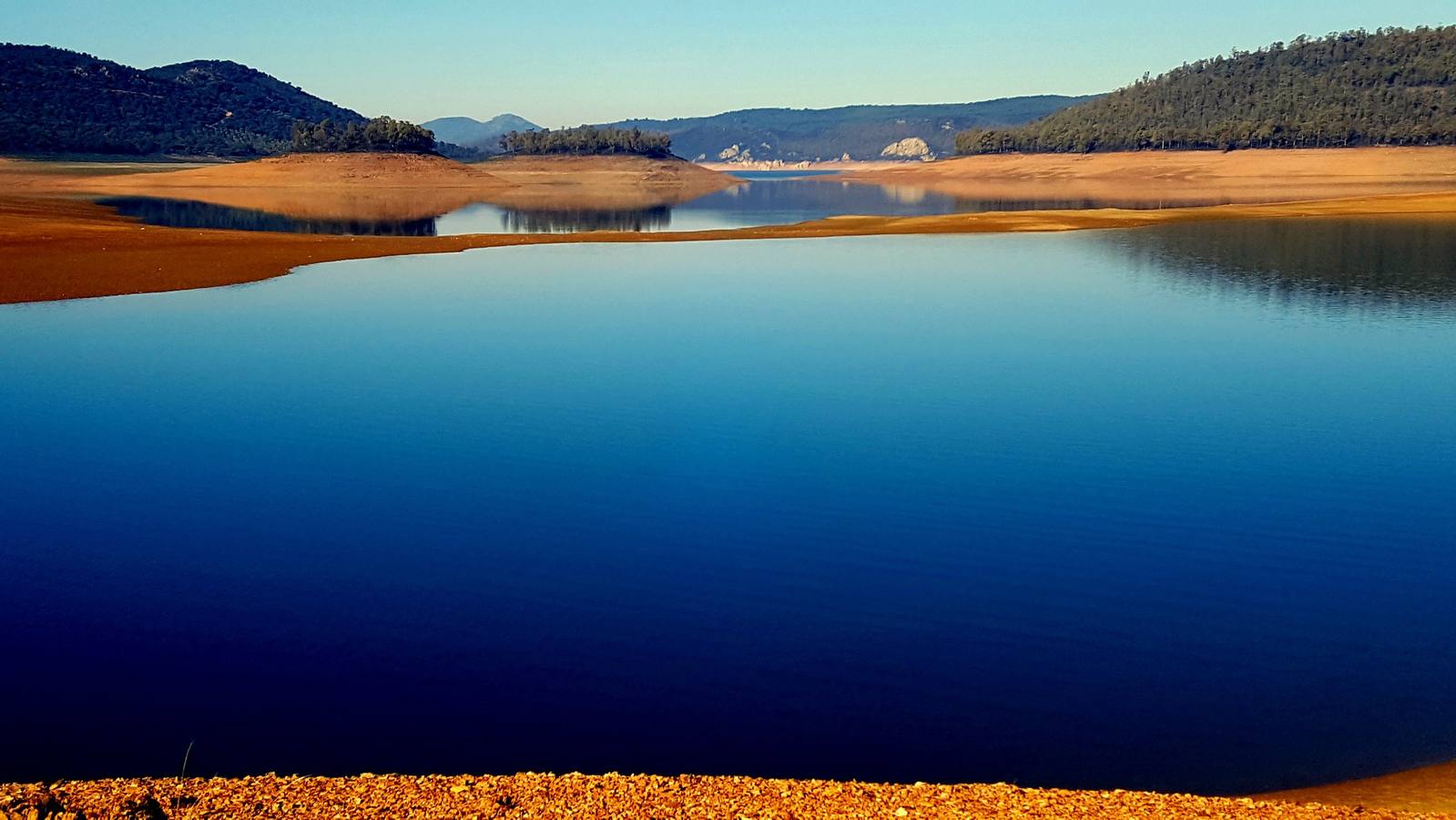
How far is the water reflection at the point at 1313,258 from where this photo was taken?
115 feet

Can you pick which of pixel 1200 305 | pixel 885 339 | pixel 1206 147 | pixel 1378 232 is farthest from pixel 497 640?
pixel 1206 147

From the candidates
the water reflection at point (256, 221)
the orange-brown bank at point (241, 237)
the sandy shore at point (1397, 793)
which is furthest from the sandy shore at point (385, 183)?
the sandy shore at point (1397, 793)

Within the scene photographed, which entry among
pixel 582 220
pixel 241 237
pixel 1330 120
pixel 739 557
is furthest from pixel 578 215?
pixel 1330 120

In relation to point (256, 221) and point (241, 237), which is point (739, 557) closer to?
point (241, 237)

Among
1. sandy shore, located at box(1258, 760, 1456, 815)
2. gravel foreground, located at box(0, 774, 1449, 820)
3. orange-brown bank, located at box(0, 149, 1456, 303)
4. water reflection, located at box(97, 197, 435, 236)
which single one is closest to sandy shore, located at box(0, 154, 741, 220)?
orange-brown bank, located at box(0, 149, 1456, 303)

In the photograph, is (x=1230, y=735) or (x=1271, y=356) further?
(x=1271, y=356)

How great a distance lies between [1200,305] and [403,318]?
21788 mm

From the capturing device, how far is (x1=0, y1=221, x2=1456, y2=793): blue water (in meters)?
9.18

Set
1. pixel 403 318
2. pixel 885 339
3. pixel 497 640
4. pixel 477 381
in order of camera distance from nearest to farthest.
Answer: pixel 497 640
pixel 477 381
pixel 885 339
pixel 403 318

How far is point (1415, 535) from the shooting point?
13.5 m

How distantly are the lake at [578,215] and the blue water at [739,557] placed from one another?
131ft

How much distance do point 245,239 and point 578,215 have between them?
3151cm

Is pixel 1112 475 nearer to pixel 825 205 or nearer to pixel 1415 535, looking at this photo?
pixel 1415 535

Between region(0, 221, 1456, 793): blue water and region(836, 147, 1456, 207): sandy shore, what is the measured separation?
234ft
